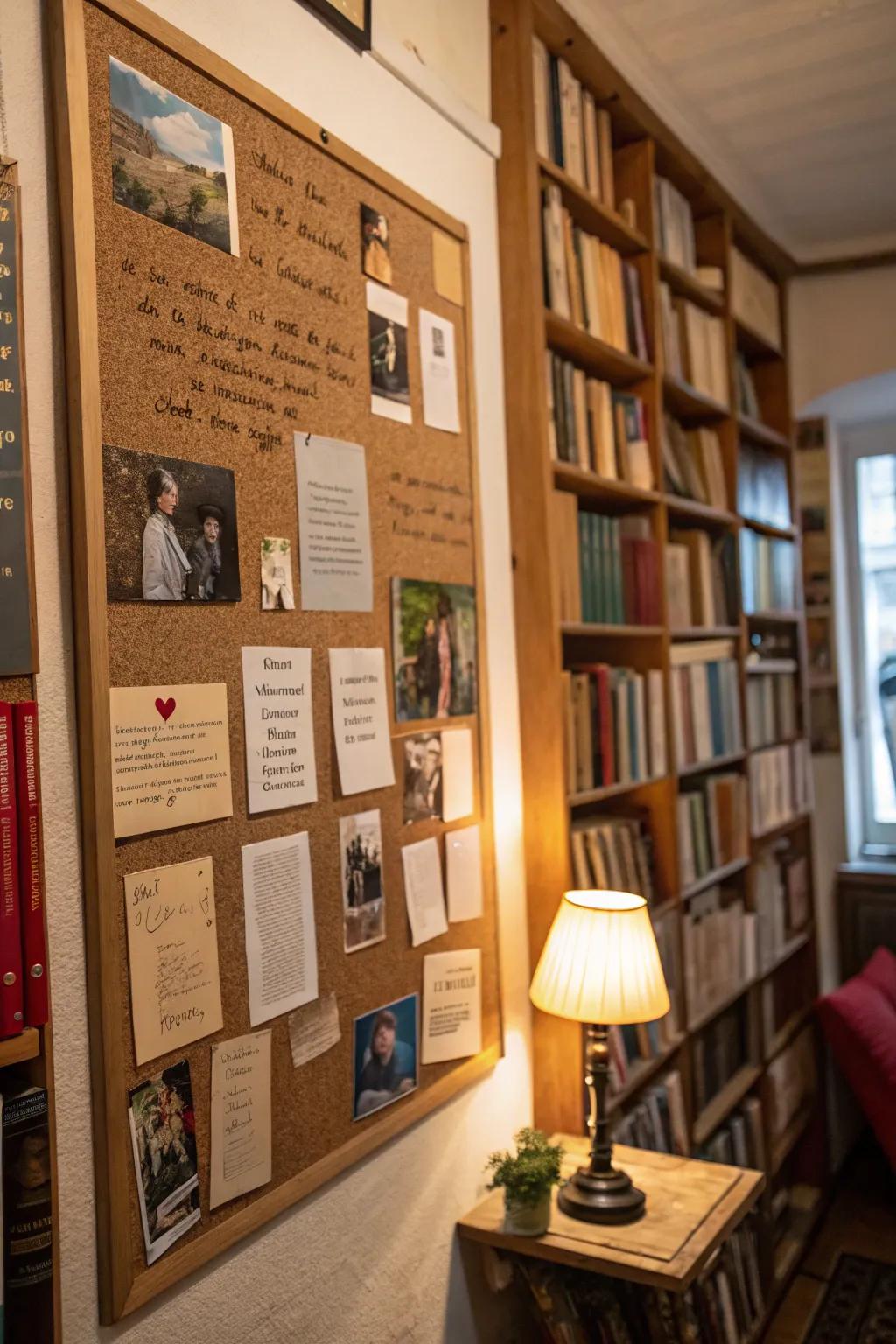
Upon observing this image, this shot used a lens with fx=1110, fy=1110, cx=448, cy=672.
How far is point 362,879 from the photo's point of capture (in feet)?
5.34

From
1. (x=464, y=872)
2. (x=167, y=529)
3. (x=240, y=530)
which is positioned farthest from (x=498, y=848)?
(x=167, y=529)

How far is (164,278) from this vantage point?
51.8 inches

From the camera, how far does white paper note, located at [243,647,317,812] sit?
142 centimetres

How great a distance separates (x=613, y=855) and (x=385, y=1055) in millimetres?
843

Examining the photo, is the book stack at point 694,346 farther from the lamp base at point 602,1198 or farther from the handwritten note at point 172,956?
the handwritten note at point 172,956

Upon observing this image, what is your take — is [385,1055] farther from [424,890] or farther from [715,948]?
[715,948]

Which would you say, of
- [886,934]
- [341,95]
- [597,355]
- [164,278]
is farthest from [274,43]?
[886,934]

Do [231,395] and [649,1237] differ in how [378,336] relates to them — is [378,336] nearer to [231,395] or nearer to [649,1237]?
[231,395]

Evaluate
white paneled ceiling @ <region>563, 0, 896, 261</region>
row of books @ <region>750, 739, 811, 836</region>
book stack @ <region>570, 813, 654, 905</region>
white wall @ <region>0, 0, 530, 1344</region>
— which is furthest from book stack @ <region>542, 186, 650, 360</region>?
row of books @ <region>750, 739, 811, 836</region>

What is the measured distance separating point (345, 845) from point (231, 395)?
25.3 inches

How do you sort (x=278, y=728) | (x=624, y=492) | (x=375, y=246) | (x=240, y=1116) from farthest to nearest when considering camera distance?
(x=624, y=492), (x=375, y=246), (x=278, y=728), (x=240, y=1116)

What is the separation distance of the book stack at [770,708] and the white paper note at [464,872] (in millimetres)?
1527

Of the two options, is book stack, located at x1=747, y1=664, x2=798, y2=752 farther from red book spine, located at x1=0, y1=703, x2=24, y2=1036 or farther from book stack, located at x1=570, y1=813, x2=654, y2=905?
red book spine, located at x1=0, y1=703, x2=24, y2=1036

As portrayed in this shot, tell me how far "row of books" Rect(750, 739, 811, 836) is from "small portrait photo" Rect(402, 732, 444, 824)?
166 cm
